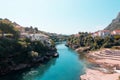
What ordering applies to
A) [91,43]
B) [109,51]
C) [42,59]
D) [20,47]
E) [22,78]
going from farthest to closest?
[91,43], [109,51], [42,59], [20,47], [22,78]

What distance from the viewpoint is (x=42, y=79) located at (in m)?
40.8

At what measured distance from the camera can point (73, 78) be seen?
4056 cm

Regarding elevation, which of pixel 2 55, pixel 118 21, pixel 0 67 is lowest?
pixel 0 67

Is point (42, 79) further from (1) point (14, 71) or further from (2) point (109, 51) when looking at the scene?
(2) point (109, 51)

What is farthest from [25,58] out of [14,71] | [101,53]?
[101,53]

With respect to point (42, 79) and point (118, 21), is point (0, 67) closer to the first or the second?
point (42, 79)

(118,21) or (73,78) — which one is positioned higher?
(118,21)

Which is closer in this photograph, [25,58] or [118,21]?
[25,58]

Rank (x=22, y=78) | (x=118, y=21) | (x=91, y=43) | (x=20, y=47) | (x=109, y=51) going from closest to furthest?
(x=22, y=78), (x=20, y=47), (x=109, y=51), (x=91, y=43), (x=118, y=21)

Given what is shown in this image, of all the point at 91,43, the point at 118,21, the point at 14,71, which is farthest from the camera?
the point at 118,21

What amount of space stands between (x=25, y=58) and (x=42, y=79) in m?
12.9

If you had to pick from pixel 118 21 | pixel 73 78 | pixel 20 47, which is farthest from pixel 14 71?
pixel 118 21

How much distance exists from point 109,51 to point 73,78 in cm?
3530

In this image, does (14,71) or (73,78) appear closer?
(73,78)
